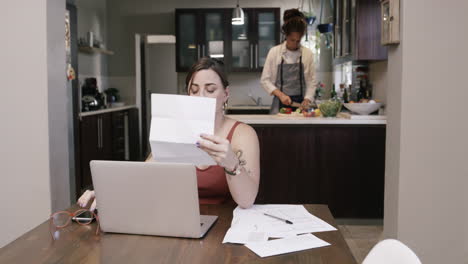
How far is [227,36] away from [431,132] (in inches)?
177

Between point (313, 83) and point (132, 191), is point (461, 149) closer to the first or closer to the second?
point (132, 191)

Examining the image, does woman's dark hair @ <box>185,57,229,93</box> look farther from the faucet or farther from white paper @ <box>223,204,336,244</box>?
the faucet

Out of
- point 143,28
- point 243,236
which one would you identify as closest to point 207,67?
point 243,236

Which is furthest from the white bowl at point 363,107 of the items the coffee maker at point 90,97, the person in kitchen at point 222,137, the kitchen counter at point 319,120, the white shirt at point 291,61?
the coffee maker at point 90,97

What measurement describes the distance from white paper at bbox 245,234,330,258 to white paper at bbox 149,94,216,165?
33 centimetres

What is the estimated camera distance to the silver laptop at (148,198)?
138cm

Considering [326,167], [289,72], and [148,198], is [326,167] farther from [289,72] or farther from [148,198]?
[148,198]

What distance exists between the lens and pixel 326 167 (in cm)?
402

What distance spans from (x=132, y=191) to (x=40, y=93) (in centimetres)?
158

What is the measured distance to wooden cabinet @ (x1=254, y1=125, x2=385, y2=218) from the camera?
3975 mm

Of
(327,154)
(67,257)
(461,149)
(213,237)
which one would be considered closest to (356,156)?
(327,154)

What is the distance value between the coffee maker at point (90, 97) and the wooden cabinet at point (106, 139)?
0.13 metres

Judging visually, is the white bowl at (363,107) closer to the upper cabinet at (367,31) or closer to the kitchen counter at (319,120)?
the kitchen counter at (319,120)


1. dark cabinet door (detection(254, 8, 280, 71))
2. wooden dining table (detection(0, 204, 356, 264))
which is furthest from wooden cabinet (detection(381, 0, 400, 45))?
dark cabinet door (detection(254, 8, 280, 71))
